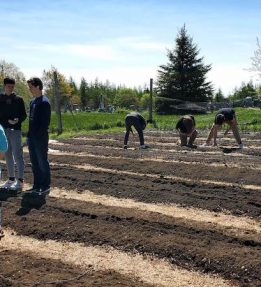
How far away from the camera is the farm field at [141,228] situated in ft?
14.0

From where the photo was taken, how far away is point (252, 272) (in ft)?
13.9

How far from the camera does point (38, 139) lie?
22.2 feet

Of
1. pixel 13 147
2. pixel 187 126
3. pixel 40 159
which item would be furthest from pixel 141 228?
pixel 187 126

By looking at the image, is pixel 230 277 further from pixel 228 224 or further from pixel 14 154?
pixel 14 154

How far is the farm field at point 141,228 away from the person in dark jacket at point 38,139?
0.22 metres

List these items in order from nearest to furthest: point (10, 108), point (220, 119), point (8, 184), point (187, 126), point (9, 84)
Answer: point (9, 84) < point (10, 108) < point (8, 184) < point (220, 119) < point (187, 126)

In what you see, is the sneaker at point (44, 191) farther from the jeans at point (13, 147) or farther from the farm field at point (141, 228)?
the jeans at point (13, 147)

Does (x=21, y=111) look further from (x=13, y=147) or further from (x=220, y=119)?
(x=220, y=119)

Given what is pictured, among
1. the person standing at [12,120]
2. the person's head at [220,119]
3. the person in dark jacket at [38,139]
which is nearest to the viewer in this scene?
the person in dark jacket at [38,139]

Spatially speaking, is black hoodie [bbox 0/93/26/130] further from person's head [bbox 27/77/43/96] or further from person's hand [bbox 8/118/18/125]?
person's head [bbox 27/77/43/96]

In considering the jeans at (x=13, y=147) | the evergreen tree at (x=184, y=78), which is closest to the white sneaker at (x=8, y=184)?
the jeans at (x=13, y=147)

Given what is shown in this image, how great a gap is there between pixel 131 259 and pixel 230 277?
965mm

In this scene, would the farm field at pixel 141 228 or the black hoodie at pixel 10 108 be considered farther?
the black hoodie at pixel 10 108

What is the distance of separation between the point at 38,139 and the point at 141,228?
223cm
